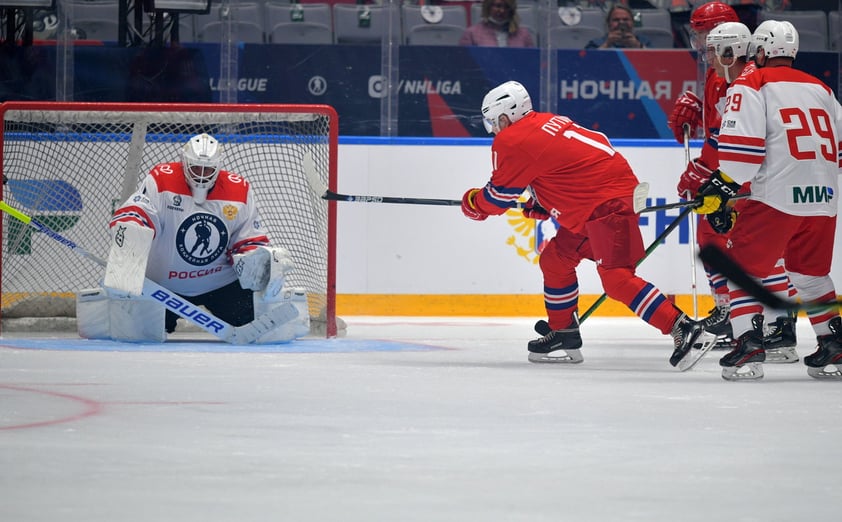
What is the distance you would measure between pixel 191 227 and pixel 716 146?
80.8 inches

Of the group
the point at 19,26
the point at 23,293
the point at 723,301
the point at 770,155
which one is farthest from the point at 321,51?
the point at 770,155

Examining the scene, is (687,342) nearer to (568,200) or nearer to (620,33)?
(568,200)

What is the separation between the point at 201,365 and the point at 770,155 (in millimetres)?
1903

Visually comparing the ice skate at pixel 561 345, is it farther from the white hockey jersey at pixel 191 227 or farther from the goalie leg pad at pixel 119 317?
the goalie leg pad at pixel 119 317

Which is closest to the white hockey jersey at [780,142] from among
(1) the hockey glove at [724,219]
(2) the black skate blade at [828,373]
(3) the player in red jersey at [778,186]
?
(3) the player in red jersey at [778,186]

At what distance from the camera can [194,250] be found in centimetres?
523

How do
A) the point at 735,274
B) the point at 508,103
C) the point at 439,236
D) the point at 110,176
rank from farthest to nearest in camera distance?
the point at 439,236 < the point at 110,176 < the point at 508,103 < the point at 735,274

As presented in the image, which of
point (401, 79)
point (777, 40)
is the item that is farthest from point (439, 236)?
point (777, 40)

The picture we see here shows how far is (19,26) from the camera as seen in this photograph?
22.7 feet

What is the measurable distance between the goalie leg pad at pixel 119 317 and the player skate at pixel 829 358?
7.91 feet

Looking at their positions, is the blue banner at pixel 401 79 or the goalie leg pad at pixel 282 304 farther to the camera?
the blue banner at pixel 401 79

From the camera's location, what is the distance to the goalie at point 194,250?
5105 millimetres

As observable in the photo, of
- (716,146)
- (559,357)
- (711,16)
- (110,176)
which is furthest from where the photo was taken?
(110,176)

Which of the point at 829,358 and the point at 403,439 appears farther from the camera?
the point at 829,358
